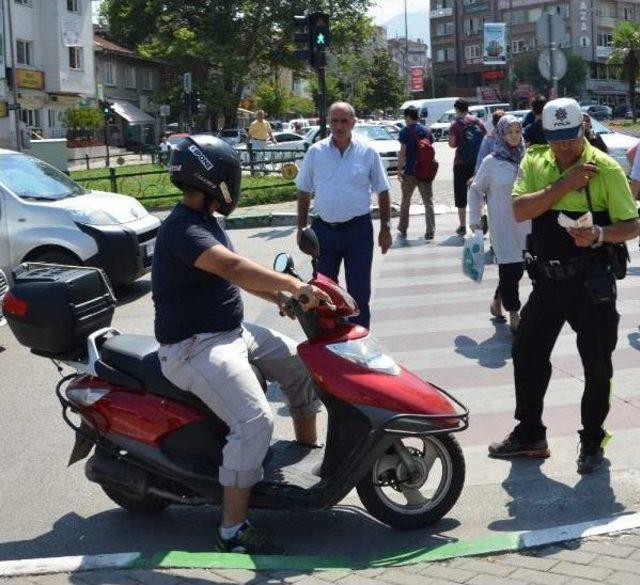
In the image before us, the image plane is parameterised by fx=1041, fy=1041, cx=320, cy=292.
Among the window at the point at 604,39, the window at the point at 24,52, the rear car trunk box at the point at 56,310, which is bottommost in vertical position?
the rear car trunk box at the point at 56,310

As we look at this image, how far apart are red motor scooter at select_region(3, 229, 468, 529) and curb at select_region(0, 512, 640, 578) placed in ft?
1.03

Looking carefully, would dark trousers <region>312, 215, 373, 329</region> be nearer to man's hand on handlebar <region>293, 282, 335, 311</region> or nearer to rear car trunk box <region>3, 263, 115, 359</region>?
rear car trunk box <region>3, 263, 115, 359</region>

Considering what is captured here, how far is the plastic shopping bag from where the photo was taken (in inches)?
333

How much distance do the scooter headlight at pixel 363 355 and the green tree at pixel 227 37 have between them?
5518 cm

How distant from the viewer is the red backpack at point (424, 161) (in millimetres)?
15062

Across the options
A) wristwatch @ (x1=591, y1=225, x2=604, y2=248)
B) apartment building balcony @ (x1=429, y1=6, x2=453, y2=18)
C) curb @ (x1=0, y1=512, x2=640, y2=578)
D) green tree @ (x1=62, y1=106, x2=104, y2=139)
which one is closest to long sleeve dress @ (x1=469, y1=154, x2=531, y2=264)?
wristwatch @ (x1=591, y1=225, x2=604, y2=248)

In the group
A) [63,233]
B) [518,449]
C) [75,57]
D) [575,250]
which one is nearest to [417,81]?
[75,57]

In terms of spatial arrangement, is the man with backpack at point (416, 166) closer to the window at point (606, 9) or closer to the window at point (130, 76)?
the window at point (130, 76)

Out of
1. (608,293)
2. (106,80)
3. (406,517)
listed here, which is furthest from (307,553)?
(106,80)

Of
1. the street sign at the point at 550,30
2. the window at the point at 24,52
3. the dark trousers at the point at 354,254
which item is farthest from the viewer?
the window at the point at 24,52

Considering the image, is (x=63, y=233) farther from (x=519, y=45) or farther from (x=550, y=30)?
(x=519, y=45)

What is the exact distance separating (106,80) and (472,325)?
61.7 meters

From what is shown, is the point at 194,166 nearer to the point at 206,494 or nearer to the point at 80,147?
the point at 206,494

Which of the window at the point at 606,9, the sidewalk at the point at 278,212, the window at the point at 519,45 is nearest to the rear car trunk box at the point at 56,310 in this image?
the sidewalk at the point at 278,212
